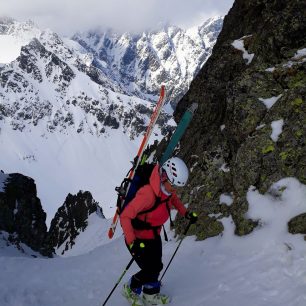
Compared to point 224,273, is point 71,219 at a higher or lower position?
lower

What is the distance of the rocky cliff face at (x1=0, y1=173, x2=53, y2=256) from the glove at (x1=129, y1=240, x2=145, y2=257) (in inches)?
755

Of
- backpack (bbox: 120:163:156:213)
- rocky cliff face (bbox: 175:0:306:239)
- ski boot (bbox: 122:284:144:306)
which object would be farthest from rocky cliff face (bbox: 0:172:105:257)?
backpack (bbox: 120:163:156:213)

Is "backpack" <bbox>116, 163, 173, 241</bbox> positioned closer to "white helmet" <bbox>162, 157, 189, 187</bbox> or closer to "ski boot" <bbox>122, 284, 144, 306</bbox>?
"white helmet" <bbox>162, 157, 189, 187</bbox>

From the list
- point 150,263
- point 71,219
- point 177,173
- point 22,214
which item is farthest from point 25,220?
point 71,219

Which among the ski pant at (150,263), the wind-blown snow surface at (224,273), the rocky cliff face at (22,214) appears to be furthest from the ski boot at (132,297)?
the rocky cliff face at (22,214)

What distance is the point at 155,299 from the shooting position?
940 cm

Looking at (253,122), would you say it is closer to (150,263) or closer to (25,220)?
(150,263)

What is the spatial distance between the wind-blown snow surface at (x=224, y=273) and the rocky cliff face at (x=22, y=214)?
13.9 m

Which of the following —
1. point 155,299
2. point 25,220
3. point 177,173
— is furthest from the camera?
point 25,220

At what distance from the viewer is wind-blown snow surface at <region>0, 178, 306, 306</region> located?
9.02 metres

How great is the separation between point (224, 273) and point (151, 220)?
2.80 metres

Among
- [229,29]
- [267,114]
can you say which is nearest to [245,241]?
[267,114]

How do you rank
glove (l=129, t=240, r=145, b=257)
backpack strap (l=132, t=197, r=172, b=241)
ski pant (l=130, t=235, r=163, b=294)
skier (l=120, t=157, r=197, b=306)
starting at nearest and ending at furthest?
skier (l=120, t=157, r=197, b=306), glove (l=129, t=240, r=145, b=257), backpack strap (l=132, t=197, r=172, b=241), ski pant (l=130, t=235, r=163, b=294)

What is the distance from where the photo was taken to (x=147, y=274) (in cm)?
937
